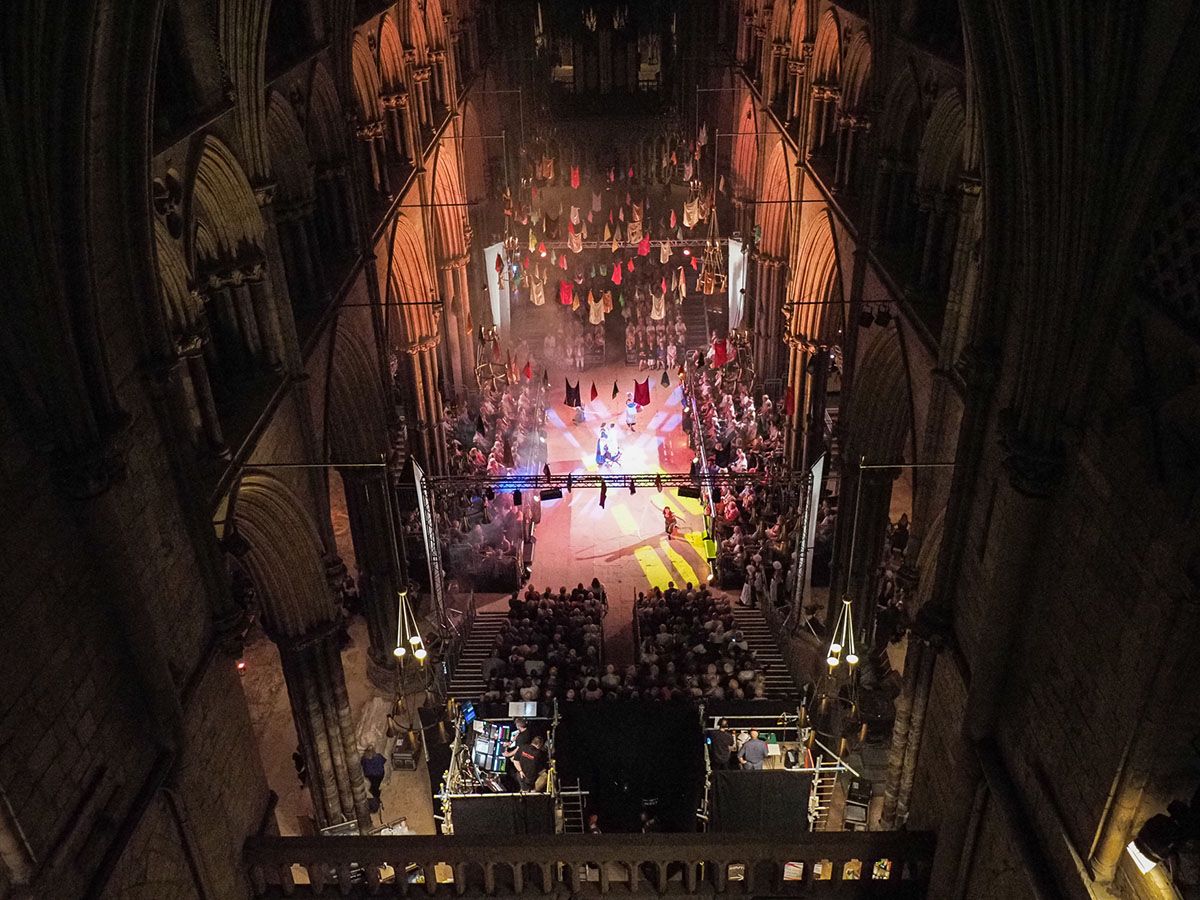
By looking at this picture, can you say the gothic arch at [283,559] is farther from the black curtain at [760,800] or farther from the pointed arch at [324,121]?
the black curtain at [760,800]

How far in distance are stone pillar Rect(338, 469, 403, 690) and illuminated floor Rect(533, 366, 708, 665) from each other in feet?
12.9

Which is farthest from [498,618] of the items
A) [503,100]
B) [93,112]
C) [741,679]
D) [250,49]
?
[503,100]

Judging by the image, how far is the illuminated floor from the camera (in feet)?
64.7

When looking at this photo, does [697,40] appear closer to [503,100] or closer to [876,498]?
[503,100]

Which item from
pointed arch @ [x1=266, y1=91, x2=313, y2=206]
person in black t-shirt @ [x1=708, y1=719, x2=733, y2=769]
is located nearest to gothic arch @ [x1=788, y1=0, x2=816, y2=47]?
pointed arch @ [x1=266, y1=91, x2=313, y2=206]

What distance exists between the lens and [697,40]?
95.6ft

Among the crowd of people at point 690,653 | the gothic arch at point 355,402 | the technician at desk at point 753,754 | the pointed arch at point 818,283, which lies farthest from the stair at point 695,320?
the technician at desk at point 753,754

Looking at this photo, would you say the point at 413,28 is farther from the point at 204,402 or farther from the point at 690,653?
the point at 690,653

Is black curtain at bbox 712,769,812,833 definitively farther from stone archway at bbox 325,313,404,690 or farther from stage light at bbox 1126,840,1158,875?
stone archway at bbox 325,313,404,690

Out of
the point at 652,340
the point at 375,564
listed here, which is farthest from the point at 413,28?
the point at 652,340

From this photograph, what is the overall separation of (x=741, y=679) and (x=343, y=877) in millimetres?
6798

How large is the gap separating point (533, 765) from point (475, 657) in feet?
15.4

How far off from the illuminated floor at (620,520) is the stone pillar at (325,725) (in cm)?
537

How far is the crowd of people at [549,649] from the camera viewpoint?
14594mm
